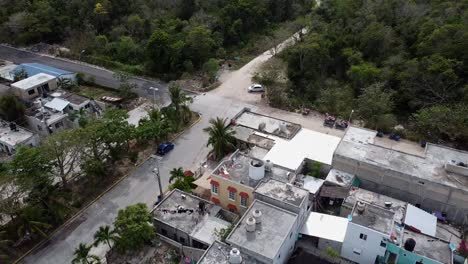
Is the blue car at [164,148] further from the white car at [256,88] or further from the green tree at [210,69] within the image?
the green tree at [210,69]

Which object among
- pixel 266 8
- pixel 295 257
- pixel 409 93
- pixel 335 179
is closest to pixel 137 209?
pixel 295 257

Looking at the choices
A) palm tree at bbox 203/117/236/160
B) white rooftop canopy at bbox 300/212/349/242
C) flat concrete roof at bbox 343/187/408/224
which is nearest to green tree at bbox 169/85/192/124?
palm tree at bbox 203/117/236/160

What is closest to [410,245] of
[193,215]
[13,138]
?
[193,215]

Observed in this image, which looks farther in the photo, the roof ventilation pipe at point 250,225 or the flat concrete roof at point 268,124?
the flat concrete roof at point 268,124

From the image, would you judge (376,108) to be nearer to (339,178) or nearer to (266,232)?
(339,178)

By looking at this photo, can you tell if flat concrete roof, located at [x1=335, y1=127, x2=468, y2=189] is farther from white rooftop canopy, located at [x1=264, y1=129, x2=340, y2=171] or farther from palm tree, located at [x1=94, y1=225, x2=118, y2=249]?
palm tree, located at [x1=94, y1=225, x2=118, y2=249]

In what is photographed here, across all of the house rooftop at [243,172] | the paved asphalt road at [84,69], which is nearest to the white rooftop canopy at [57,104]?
the paved asphalt road at [84,69]
